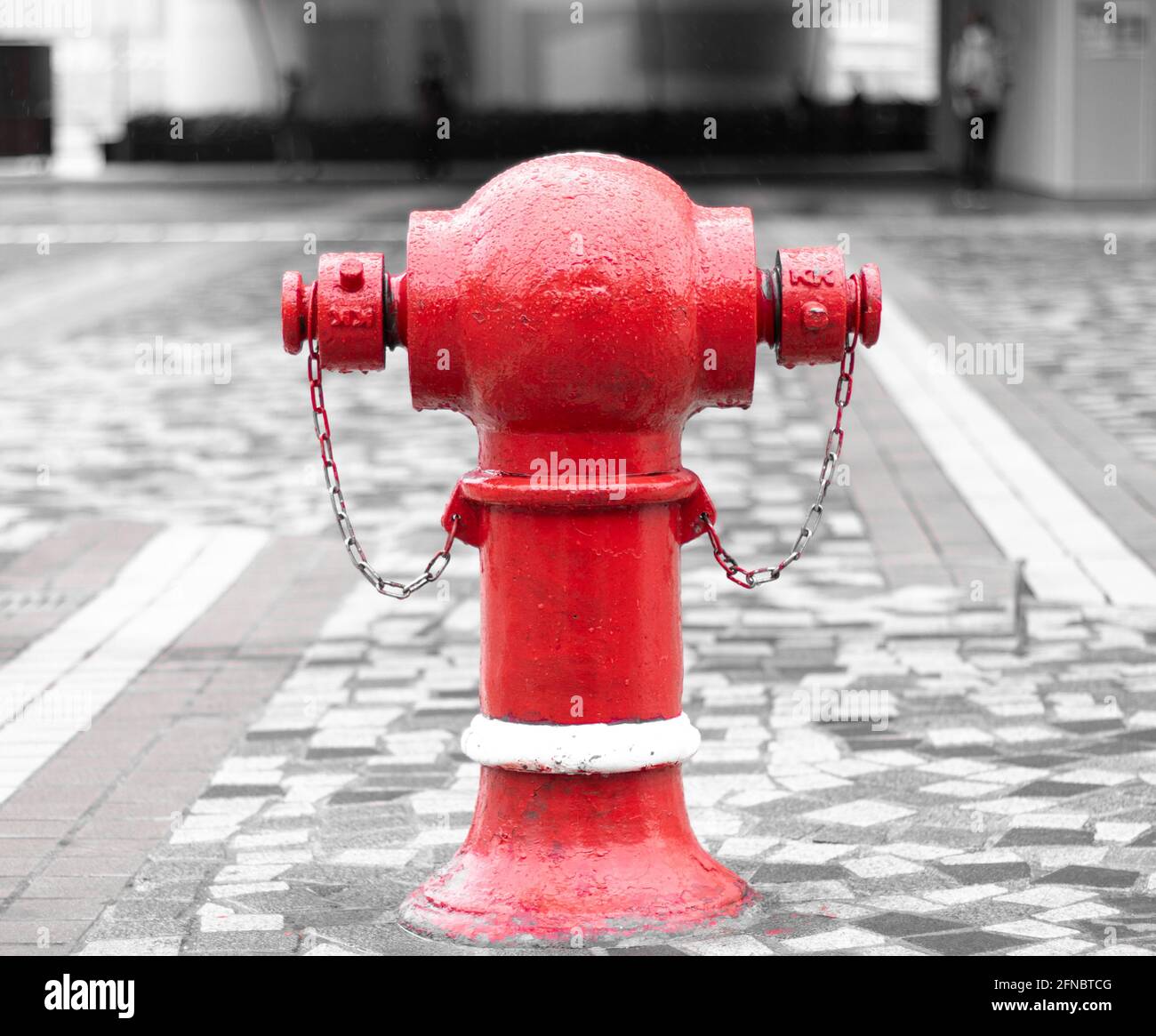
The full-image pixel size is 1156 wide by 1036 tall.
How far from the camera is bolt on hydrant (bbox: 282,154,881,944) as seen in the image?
343cm

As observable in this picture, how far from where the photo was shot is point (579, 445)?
3.51m

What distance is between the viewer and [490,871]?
3639 mm

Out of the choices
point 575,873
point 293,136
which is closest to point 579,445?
point 575,873

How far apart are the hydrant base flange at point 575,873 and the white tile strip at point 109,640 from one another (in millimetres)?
1490

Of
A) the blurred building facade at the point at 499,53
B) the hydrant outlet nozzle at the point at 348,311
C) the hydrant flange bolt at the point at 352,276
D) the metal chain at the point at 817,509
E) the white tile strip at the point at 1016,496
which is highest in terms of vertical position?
the blurred building facade at the point at 499,53

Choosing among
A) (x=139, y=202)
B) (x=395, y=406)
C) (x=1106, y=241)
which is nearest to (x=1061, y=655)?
(x=395, y=406)

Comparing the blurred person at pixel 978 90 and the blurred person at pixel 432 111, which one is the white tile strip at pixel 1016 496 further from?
the blurred person at pixel 432 111

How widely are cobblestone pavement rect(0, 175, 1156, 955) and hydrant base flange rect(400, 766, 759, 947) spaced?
0.07m

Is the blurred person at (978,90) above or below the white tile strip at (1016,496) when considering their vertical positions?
above

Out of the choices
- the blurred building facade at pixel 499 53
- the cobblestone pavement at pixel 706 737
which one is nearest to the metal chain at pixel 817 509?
the cobblestone pavement at pixel 706 737

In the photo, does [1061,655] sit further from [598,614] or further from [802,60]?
[802,60]

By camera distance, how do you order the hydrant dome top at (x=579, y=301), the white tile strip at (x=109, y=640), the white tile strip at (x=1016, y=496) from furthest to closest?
the white tile strip at (x=1016, y=496)
the white tile strip at (x=109, y=640)
the hydrant dome top at (x=579, y=301)

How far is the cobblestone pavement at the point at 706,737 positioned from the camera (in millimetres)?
3758
